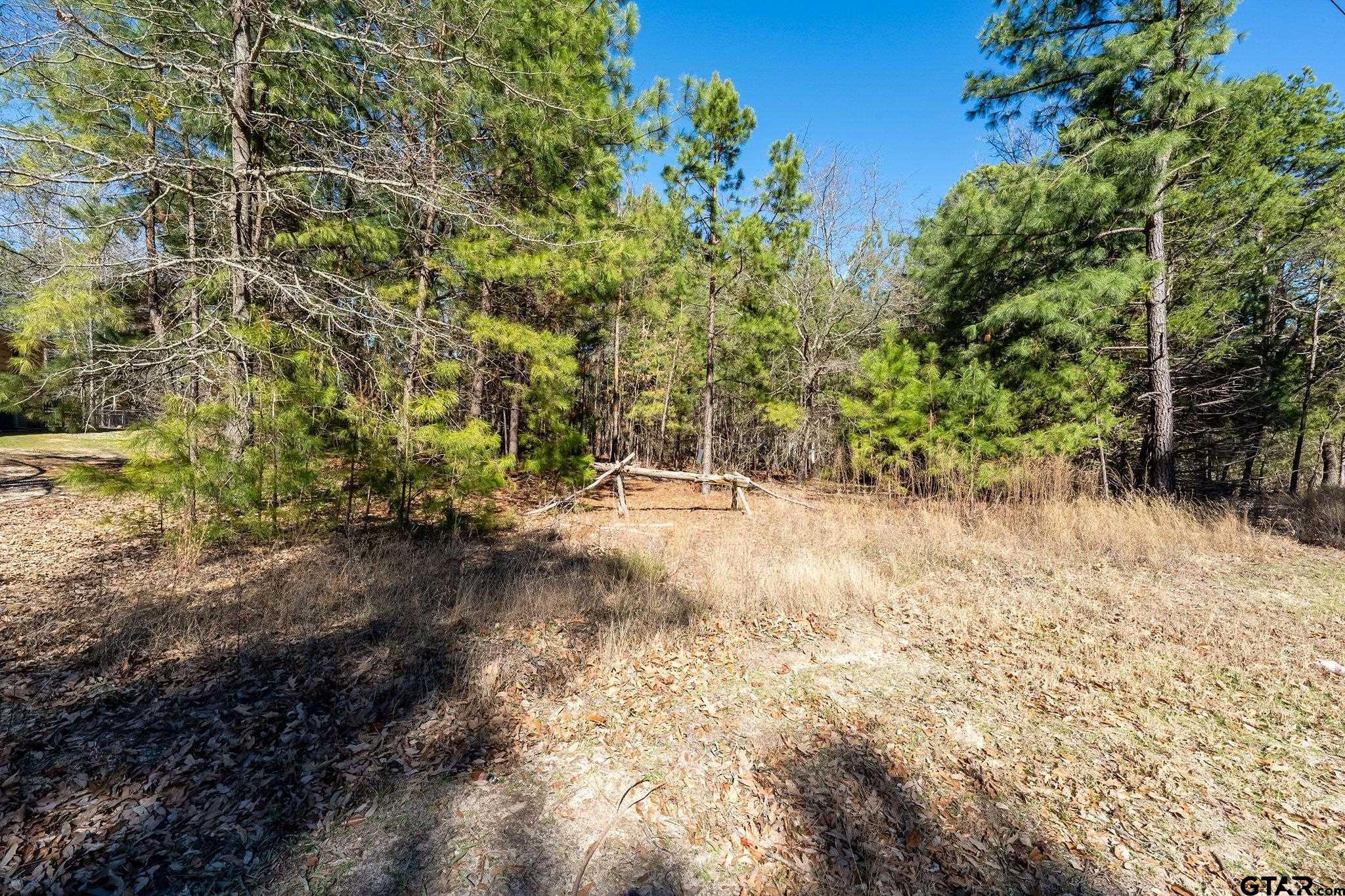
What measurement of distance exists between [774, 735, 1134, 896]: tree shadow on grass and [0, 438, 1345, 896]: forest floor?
13 millimetres

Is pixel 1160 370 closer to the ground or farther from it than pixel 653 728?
farther from it

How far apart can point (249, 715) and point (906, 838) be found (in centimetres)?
384

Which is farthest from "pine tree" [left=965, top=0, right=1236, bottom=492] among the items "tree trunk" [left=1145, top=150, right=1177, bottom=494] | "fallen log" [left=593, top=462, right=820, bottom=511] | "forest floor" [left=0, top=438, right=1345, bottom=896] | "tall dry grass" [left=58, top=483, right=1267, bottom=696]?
"fallen log" [left=593, top=462, right=820, bottom=511]

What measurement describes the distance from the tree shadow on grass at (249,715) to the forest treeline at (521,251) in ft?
6.18

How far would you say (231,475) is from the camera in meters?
5.23

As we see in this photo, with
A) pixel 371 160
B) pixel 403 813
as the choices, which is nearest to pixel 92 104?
pixel 371 160

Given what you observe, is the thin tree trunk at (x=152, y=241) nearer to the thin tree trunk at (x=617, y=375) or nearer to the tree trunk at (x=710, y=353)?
the thin tree trunk at (x=617, y=375)

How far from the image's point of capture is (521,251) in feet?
25.6

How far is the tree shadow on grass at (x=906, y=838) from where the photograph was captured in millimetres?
2085

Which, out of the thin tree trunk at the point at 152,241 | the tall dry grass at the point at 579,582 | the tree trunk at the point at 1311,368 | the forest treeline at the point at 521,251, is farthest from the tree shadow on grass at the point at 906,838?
the tree trunk at the point at 1311,368

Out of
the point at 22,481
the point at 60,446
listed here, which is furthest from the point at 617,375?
the point at 60,446

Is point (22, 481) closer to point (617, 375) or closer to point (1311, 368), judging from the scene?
point (617, 375)

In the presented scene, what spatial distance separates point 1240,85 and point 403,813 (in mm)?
13543

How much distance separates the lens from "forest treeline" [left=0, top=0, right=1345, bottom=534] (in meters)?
5.30
